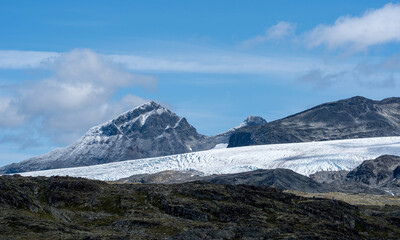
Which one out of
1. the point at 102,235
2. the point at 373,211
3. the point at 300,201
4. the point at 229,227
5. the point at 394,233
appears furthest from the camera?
the point at 373,211

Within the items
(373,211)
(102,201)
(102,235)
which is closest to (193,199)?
(102,201)

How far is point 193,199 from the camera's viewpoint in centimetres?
15362

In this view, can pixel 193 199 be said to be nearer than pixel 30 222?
No

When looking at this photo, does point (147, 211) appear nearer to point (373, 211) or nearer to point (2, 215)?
point (2, 215)

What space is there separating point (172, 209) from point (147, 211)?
5886 mm

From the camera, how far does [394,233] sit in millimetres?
152750

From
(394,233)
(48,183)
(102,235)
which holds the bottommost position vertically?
(394,233)

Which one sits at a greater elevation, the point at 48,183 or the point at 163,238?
the point at 48,183

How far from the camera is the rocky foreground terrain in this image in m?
120

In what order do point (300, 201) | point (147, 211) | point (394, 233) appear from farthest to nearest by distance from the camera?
point (300, 201), point (394, 233), point (147, 211)

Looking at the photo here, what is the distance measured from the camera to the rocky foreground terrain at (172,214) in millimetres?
120438

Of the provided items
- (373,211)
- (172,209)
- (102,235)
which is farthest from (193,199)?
(373,211)

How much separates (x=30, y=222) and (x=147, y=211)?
33.4 meters

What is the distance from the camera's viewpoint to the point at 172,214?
144m
